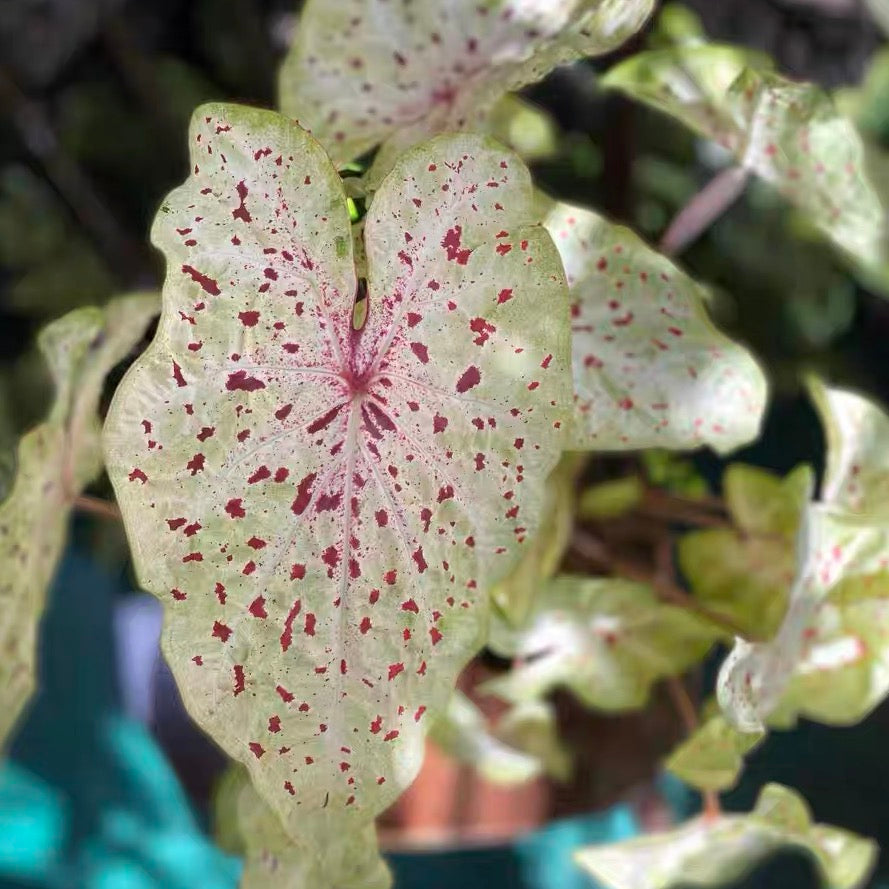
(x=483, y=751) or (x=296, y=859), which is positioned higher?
(x=296, y=859)

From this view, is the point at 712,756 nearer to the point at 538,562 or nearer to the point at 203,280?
the point at 538,562

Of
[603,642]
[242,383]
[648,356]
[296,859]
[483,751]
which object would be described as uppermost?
[242,383]

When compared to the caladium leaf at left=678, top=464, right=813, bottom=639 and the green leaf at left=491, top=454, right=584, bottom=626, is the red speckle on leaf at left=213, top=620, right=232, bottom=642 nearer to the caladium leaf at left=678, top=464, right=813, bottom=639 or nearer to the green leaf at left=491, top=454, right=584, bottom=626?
the green leaf at left=491, top=454, right=584, bottom=626

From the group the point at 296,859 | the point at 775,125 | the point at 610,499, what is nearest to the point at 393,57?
the point at 775,125

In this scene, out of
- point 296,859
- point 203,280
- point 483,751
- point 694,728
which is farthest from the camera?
point 483,751

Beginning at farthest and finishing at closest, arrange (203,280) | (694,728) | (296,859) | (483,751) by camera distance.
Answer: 1. (483,751)
2. (694,728)
3. (296,859)
4. (203,280)

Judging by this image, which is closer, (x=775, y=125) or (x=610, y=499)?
(x=775, y=125)

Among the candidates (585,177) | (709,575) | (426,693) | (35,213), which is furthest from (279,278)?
(35,213)
